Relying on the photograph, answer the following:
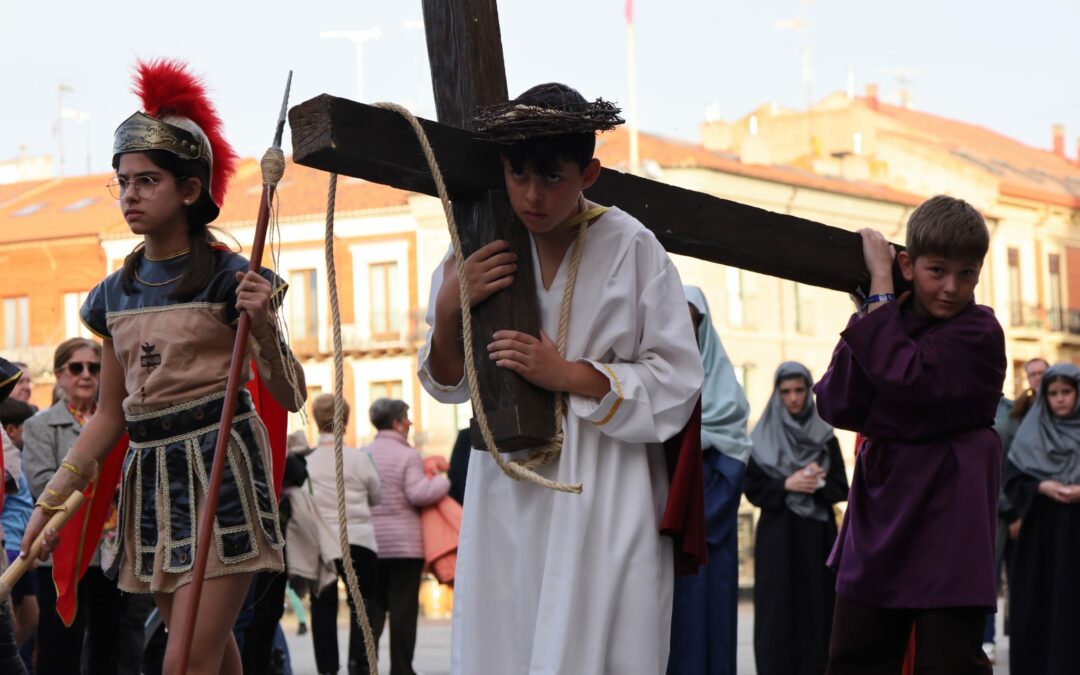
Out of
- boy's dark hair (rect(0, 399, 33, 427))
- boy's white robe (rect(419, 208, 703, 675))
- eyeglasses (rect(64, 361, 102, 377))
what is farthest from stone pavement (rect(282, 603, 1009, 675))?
boy's white robe (rect(419, 208, 703, 675))

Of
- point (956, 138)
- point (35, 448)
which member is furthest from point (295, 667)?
point (956, 138)

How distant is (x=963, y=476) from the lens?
5945mm

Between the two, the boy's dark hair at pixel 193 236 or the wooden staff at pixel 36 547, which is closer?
the wooden staff at pixel 36 547

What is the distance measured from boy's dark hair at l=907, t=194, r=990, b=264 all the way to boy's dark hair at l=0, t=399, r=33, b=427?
623 cm

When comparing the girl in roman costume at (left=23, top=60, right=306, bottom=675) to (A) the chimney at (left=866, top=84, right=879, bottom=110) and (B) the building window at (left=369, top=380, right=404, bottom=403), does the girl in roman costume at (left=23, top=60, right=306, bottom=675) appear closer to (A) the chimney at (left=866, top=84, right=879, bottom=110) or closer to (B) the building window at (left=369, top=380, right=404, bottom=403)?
(B) the building window at (left=369, top=380, right=404, bottom=403)

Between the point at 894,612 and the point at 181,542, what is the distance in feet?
7.29

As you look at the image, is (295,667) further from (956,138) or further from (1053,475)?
(956,138)

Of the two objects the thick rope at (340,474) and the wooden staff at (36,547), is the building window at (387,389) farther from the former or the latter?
the thick rope at (340,474)

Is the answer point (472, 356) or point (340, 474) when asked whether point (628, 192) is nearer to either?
point (472, 356)

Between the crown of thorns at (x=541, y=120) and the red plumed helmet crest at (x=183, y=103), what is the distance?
61.9 inches

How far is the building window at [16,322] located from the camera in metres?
54.5

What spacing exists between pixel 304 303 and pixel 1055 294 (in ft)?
78.1

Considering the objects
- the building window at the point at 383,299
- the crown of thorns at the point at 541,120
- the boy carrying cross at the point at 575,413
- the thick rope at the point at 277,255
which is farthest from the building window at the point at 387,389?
the crown of thorns at the point at 541,120

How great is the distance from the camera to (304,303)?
53.3 meters
